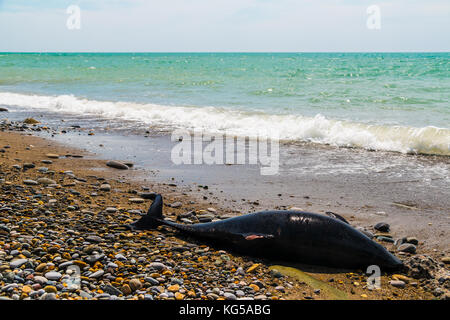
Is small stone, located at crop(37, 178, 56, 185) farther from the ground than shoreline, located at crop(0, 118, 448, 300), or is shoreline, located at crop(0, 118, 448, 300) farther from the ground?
small stone, located at crop(37, 178, 56, 185)

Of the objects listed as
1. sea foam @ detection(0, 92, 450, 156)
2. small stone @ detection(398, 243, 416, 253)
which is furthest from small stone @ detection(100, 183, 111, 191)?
sea foam @ detection(0, 92, 450, 156)

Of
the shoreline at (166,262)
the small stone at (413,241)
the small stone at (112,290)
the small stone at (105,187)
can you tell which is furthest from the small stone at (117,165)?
the small stone at (413,241)

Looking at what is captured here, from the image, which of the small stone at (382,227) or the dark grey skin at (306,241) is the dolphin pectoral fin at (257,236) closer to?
the dark grey skin at (306,241)

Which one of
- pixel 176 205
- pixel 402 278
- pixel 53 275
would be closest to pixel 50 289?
pixel 53 275

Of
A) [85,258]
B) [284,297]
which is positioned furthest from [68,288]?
[284,297]

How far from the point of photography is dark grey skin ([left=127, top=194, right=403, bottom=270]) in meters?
5.08

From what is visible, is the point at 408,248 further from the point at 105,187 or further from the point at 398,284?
the point at 105,187

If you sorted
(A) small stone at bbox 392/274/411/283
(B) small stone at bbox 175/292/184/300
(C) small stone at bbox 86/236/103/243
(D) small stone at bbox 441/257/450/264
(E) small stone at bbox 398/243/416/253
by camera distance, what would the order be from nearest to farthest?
(B) small stone at bbox 175/292/184/300 → (A) small stone at bbox 392/274/411/283 → (D) small stone at bbox 441/257/450/264 → (C) small stone at bbox 86/236/103/243 → (E) small stone at bbox 398/243/416/253

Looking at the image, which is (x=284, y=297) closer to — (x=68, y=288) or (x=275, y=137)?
(x=68, y=288)

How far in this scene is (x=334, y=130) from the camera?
13703mm

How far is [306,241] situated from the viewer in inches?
203

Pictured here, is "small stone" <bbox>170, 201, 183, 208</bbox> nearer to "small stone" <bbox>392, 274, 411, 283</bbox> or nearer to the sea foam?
"small stone" <bbox>392, 274, 411, 283</bbox>

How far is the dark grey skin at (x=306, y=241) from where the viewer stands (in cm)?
508

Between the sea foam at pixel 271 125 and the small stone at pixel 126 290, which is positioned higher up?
the sea foam at pixel 271 125
